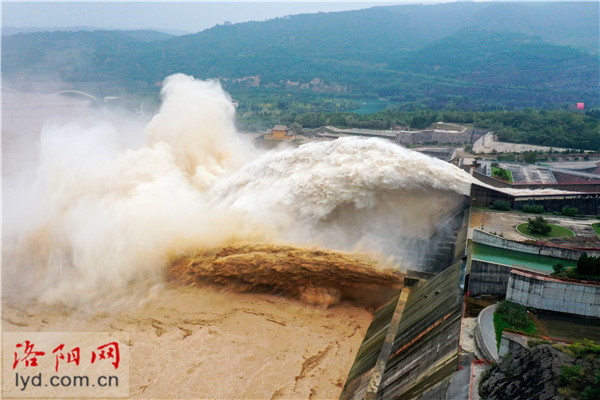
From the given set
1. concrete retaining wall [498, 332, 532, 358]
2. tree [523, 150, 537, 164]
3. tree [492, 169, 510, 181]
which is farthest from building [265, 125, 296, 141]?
concrete retaining wall [498, 332, 532, 358]

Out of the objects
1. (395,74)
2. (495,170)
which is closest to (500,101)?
(395,74)

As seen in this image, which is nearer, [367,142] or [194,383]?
[194,383]

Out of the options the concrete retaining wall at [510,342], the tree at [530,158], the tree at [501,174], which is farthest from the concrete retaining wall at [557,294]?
the tree at [530,158]

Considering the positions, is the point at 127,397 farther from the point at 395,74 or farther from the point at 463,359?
the point at 395,74

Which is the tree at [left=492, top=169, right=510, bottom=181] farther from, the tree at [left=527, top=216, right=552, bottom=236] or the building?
the building

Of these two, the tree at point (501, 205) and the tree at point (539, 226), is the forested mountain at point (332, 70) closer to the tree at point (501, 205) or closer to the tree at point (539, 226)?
the tree at point (501, 205)

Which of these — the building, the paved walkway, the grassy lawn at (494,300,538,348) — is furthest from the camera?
the building
